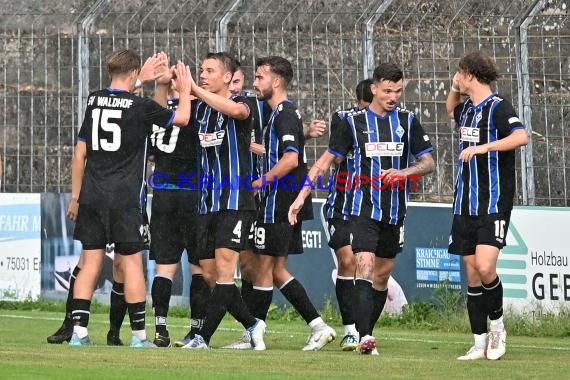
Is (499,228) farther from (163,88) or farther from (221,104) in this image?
(163,88)

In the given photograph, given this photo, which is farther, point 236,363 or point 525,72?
point 525,72

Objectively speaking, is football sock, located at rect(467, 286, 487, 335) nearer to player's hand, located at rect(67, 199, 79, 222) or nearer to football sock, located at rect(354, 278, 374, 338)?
football sock, located at rect(354, 278, 374, 338)

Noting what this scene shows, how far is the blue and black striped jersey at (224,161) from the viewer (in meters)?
11.5

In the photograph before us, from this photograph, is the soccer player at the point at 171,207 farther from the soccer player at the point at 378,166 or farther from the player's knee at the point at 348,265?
the player's knee at the point at 348,265

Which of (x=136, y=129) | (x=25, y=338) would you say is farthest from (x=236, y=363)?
(x=25, y=338)

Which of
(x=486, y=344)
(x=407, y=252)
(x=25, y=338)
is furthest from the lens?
(x=407, y=252)

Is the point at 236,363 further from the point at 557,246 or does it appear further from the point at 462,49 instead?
the point at 462,49

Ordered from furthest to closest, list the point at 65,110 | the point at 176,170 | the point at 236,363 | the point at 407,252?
the point at 65,110 → the point at 407,252 → the point at 176,170 → the point at 236,363

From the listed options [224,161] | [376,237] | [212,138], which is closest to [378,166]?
[376,237]

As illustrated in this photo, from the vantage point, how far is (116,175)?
11.4m

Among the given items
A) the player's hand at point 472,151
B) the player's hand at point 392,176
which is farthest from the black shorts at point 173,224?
the player's hand at point 472,151

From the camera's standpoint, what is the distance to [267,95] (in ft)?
40.7

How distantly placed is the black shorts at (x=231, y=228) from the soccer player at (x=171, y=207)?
2.40ft

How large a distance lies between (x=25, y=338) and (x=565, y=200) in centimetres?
565
